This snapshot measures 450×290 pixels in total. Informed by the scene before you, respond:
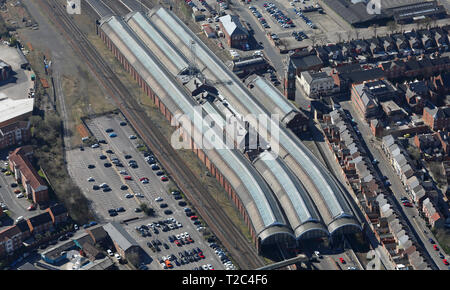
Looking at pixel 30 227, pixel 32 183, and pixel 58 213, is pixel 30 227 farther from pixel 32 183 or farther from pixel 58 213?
pixel 32 183

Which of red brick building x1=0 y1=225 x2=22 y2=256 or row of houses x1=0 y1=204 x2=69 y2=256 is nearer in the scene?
red brick building x1=0 y1=225 x2=22 y2=256

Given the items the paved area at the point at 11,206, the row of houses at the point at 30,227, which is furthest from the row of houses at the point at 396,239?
the paved area at the point at 11,206

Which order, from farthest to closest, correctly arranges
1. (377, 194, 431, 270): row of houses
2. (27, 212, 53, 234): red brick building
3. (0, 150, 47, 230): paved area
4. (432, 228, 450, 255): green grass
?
(0, 150, 47, 230): paved area → (27, 212, 53, 234): red brick building → (432, 228, 450, 255): green grass → (377, 194, 431, 270): row of houses

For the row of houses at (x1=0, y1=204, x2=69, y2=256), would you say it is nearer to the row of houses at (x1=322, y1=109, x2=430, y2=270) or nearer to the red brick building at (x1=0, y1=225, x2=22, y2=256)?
the red brick building at (x1=0, y1=225, x2=22, y2=256)

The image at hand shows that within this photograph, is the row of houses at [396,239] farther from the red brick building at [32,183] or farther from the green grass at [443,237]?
the red brick building at [32,183]

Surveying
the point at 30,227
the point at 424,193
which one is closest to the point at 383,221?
the point at 424,193

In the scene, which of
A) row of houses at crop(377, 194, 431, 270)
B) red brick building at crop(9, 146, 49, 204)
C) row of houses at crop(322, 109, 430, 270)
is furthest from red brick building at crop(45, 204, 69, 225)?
row of houses at crop(377, 194, 431, 270)

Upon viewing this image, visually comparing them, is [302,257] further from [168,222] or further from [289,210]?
[168,222]
